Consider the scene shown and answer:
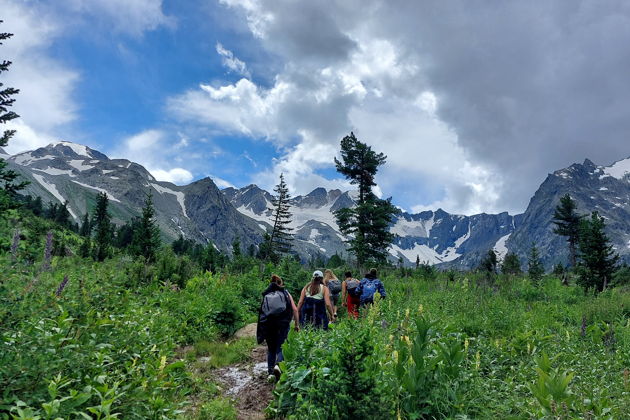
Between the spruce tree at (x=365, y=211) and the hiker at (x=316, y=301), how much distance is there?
16.8 metres

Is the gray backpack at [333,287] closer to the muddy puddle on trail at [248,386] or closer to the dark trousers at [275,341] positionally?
the muddy puddle on trail at [248,386]

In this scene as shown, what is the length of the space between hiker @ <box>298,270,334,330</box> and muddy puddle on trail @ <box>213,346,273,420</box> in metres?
1.48

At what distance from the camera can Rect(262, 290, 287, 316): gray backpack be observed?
276 inches

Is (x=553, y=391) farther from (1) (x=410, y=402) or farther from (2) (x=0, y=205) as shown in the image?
(2) (x=0, y=205)

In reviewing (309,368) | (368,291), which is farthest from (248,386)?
(368,291)

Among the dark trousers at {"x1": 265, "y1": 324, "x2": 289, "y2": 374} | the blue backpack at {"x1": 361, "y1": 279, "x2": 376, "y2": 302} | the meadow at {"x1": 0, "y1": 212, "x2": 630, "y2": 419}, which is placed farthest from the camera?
the blue backpack at {"x1": 361, "y1": 279, "x2": 376, "y2": 302}

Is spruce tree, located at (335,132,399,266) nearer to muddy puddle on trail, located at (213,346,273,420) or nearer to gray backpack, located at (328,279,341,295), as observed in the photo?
gray backpack, located at (328,279,341,295)

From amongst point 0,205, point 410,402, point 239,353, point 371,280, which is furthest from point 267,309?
point 0,205

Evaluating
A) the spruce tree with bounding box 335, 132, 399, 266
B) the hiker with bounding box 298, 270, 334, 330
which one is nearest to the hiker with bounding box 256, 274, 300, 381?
the hiker with bounding box 298, 270, 334, 330

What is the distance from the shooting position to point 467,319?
8148mm

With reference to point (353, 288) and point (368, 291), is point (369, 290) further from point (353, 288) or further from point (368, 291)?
point (353, 288)

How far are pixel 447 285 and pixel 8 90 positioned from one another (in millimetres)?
21796

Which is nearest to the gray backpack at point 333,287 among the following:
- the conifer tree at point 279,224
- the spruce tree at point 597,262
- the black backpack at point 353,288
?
the black backpack at point 353,288

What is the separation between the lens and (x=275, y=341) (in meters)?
7.05
